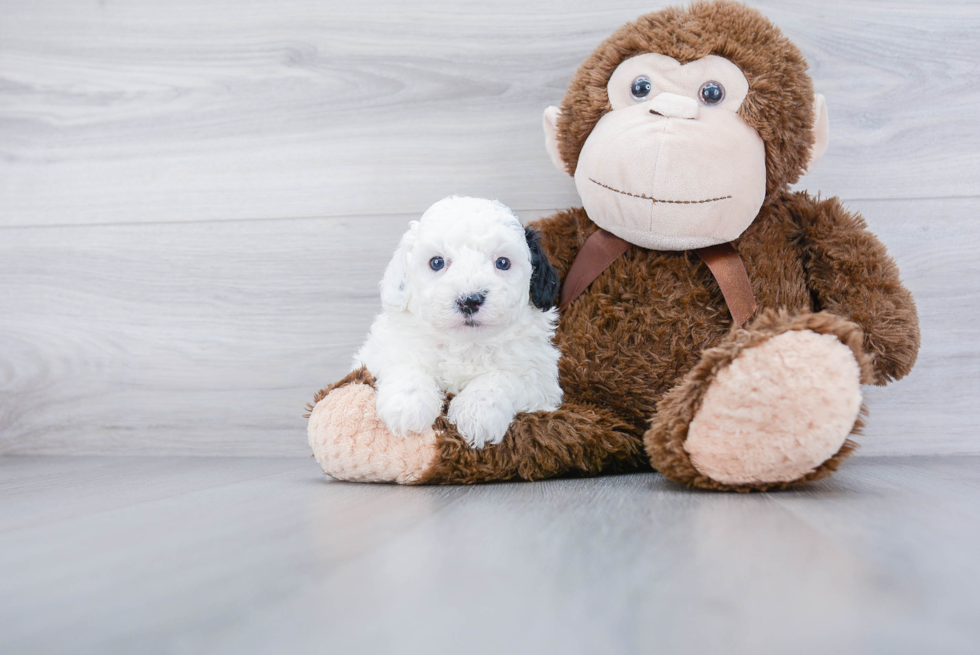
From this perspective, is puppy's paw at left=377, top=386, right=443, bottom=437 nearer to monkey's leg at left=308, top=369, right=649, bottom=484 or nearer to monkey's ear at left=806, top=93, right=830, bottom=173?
monkey's leg at left=308, top=369, right=649, bottom=484

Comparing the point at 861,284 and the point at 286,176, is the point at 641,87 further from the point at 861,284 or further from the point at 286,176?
the point at 286,176

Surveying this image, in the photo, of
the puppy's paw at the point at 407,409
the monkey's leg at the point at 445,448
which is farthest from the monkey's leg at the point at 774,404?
the puppy's paw at the point at 407,409

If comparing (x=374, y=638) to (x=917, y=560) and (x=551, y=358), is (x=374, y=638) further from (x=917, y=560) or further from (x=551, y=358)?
(x=551, y=358)

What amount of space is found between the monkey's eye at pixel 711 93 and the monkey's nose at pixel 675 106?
0.07 feet

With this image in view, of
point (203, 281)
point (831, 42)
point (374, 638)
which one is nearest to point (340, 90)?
point (203, 281)

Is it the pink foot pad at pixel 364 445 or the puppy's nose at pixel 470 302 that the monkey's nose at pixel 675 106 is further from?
the pink foot pad at pixel 364 445

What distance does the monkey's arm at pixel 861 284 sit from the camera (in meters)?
0.83

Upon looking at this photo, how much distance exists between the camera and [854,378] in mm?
660

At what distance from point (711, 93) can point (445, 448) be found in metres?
0.54

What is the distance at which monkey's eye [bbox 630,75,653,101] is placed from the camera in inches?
34.7

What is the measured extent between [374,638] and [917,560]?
0.36 metres

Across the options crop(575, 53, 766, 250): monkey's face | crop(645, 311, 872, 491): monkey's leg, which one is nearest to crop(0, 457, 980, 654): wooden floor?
crop(645, 311, 872, 491): monkey's leg

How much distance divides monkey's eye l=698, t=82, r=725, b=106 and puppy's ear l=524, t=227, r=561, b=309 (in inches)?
10.5

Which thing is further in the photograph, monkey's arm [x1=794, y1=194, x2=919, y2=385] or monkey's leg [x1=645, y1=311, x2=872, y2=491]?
monkey's arm [x1=794, y1=194, x2=919, y2=385]
